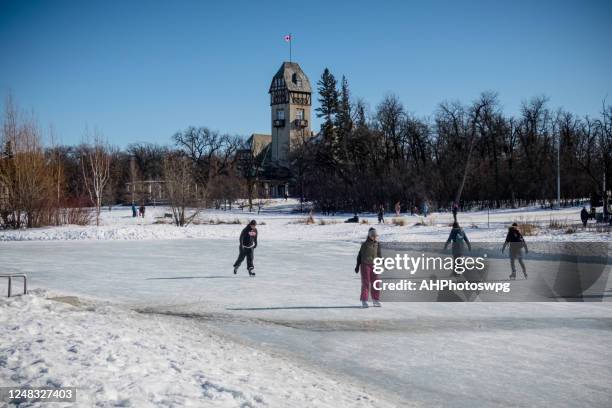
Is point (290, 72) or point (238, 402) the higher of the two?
point (290, 72)

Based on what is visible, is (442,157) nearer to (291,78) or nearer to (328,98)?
(328,98)

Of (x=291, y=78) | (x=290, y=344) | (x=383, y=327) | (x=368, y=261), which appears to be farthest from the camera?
(x=291, y=78)

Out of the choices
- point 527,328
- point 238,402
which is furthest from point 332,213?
point 238,402

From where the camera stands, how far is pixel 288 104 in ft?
350

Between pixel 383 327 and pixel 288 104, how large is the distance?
3894 inches

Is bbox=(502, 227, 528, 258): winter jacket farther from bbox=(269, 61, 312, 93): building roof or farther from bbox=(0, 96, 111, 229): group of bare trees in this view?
bbox=(269, 61, 312, 93): building roof

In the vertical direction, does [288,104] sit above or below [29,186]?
above

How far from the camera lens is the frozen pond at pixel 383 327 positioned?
23.2 feet

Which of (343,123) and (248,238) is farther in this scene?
(343,123)

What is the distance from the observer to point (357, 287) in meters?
14.5

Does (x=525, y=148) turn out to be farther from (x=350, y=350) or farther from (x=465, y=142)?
(x=350, y=350)

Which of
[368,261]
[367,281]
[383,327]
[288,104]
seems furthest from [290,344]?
[288,104]

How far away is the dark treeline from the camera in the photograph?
56.4 meters

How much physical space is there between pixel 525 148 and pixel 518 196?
7.89 metres
